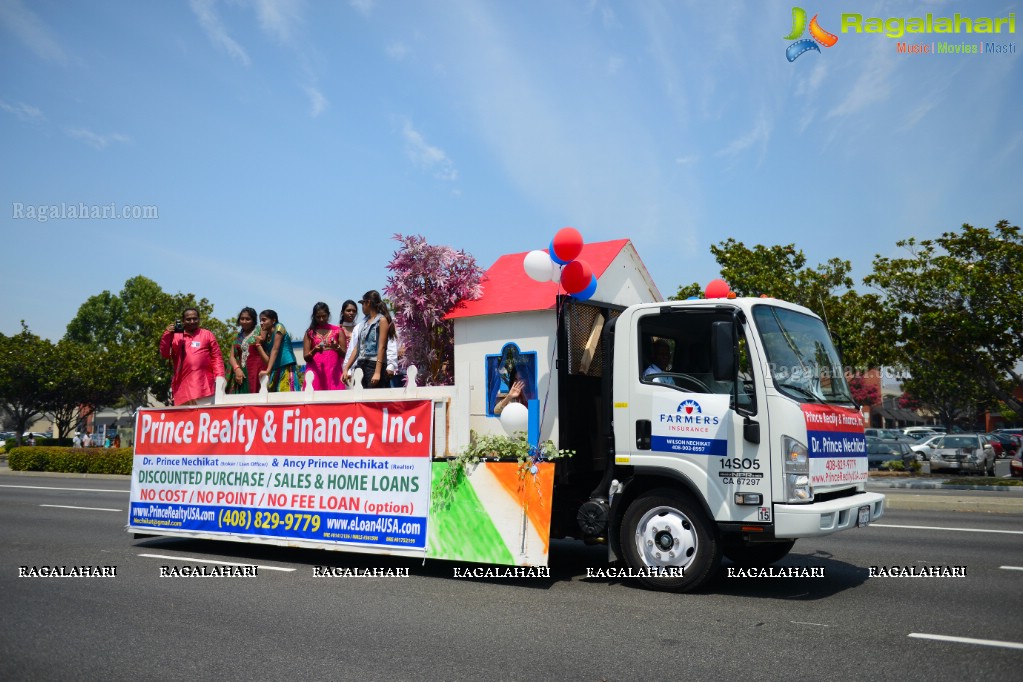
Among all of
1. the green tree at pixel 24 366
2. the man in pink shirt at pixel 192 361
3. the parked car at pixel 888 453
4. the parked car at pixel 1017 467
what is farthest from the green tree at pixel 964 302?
the green tree at pixel 24 366

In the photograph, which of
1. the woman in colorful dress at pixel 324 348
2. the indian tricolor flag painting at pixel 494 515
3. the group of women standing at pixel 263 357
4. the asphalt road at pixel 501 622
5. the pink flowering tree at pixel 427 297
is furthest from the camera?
the pink flowering tree at pixel 427 297

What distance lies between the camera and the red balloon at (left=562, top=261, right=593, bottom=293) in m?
7.50

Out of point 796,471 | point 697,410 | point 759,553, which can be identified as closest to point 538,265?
point 697,410

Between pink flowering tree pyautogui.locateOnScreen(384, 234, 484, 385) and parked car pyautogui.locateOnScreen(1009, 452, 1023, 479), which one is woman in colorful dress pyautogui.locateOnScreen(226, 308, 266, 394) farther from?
parked car pyautogui.locateOnScreen(1009, 452, 1023, 479)

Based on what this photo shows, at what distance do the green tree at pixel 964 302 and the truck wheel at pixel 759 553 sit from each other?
17.3m

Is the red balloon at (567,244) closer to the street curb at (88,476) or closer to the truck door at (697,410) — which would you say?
the truck door at (697,410)

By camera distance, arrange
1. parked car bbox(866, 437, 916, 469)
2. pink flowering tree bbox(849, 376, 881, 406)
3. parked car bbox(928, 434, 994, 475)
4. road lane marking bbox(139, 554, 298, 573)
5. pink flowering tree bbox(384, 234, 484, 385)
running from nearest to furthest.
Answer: road lane marking bbox(139, 554, 298, 573) → pink flowering tree bbox(384, 234, 484, 385) → parked car bbox(928, 434, 994, 475) → parked car bbox(866, 437, 916, 469) → pink flowering tree bbox(849, 376, 881, 406)

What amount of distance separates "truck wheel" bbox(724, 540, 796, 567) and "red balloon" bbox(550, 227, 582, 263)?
3294 mm

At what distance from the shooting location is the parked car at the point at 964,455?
95.2ft

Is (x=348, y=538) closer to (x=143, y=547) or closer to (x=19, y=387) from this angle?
(x=143, y=547)

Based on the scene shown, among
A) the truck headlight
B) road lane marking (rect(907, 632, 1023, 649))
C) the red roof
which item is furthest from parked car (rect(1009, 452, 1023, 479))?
road lane marking (rect(907, 632, 1023, 649))

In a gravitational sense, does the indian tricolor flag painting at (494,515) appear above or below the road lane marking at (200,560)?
above

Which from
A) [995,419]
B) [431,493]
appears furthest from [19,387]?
[995,419]

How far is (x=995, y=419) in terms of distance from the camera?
88562mm
